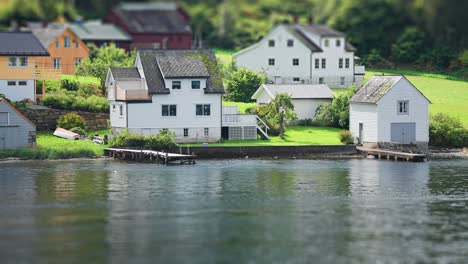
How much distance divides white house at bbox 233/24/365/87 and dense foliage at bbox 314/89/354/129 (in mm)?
21105

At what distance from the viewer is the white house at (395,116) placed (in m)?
98.8

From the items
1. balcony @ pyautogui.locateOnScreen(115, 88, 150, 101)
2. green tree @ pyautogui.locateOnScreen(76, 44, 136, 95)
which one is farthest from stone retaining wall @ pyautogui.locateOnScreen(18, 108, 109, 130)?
green tree @ pyautogui.locateOnScreen(76, 44, 136, 95)

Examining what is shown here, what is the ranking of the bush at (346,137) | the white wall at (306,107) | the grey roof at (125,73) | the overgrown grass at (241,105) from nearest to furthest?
the bush at (346,137)
the grey roof at (125,73)
the white wall at (306,107)
the overgrown grass at (241,105)

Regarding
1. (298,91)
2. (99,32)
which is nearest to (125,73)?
(298,91)

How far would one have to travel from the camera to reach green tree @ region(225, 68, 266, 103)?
114938mm

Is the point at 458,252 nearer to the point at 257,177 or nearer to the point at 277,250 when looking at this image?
the point at 277,250

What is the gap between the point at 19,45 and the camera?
344 ft

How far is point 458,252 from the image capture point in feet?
184

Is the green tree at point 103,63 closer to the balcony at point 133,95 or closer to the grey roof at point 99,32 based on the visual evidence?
the balcony at point 133,95

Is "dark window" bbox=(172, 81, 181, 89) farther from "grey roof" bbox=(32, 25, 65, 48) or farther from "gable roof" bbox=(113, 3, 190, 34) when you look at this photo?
"gable roof" bbox=(113, 3, 190, 34)

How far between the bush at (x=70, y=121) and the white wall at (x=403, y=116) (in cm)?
2294

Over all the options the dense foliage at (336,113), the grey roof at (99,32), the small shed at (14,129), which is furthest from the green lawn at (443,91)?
the small shed at (14,129)

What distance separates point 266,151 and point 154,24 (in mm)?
63470

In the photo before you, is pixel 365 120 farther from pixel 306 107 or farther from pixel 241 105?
pixel 241 105
